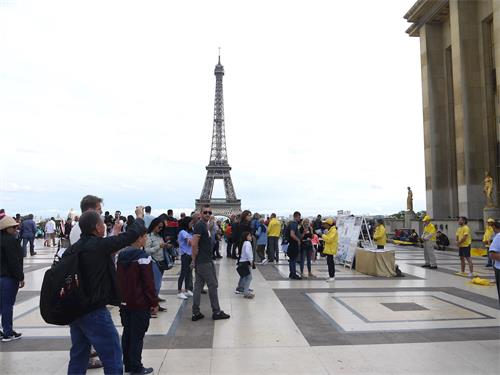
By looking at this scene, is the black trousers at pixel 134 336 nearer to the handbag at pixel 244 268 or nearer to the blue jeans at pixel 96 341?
the blue jeans at pixel 96 341

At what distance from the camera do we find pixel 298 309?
771 centimetres

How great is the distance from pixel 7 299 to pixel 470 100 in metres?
26.8

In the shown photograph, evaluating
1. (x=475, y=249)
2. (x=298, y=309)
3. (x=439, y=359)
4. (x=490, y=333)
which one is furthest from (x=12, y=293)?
(x=475, y=249)

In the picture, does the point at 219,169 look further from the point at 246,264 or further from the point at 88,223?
the point at 88,223

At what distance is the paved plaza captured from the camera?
482 centimetres

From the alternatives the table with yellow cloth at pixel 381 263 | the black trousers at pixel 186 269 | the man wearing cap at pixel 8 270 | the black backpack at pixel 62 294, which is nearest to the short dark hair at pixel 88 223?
the black backpack at pixel 62 294

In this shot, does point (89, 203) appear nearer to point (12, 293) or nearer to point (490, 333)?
point (12, 293)

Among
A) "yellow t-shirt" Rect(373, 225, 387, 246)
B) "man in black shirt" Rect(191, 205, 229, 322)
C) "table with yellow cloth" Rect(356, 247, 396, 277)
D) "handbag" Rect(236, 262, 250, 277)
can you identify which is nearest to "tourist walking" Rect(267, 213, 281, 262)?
"yellow t-shirt" Rect(373, 225, 387, 246)

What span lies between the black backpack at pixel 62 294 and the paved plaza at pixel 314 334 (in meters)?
1.66

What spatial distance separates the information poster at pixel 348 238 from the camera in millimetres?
14070

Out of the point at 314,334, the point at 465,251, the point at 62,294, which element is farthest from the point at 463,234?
the point at 62,294

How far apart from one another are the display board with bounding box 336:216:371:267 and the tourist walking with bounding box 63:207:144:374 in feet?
37.0

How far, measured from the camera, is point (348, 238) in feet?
48.6

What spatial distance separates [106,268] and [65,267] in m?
0.33
